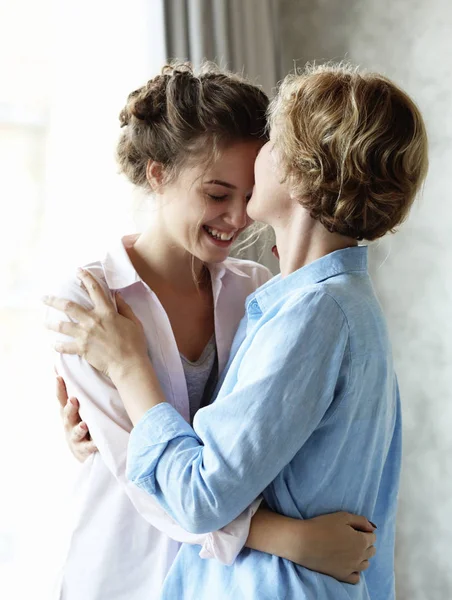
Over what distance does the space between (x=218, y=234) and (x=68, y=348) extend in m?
0.39

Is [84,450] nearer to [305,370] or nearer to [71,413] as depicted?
[71,413]

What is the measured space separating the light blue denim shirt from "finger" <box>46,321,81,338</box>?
9.7 inches

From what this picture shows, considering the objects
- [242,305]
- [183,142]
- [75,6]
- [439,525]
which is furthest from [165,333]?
[439,525]

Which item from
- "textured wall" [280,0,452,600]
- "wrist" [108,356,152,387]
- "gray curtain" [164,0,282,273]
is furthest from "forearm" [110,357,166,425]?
"textured wall" [280,0,452,600]

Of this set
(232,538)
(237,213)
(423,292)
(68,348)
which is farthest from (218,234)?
(423,292)

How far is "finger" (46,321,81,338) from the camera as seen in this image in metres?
1.45

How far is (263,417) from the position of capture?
1.18m

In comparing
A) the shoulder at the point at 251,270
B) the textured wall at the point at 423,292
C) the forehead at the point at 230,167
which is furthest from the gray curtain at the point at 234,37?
the forehead at the point at 230,167

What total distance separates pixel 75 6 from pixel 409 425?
1.64 m

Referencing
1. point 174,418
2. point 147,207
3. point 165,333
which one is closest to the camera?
point 174,418

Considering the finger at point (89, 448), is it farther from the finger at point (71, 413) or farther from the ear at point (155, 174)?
the ear at point (155, 174)

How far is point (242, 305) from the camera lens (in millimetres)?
1724

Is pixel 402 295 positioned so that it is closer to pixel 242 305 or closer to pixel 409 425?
pixel 409 425

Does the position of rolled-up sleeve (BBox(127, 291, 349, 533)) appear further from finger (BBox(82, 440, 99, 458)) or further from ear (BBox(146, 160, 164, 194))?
ear (BBox(146, 160, 164, 194))
